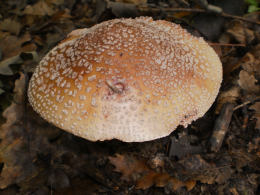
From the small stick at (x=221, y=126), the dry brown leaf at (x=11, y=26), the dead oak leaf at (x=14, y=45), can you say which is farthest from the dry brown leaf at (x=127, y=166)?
the dry brown leaf at (x=11, y=26)

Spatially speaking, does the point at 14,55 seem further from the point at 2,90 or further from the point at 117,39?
the point at 117,39

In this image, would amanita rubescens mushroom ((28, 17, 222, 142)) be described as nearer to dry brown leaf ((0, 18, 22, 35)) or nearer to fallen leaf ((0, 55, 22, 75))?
fallen leaf ((0, 55, 22, 75))

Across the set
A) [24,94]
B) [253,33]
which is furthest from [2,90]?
[253,33]

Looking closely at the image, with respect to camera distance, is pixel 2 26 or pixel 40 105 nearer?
pixel 40 105

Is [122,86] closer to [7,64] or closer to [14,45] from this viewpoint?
[7,64]

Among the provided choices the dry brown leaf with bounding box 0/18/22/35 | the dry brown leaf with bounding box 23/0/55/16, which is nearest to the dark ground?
the dry brown leaf with bounding box 0/18/22/35

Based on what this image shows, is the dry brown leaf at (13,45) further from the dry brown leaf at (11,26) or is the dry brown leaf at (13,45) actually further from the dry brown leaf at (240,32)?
the dry brown leaf at (240,32)

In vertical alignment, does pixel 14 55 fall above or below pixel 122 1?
below
